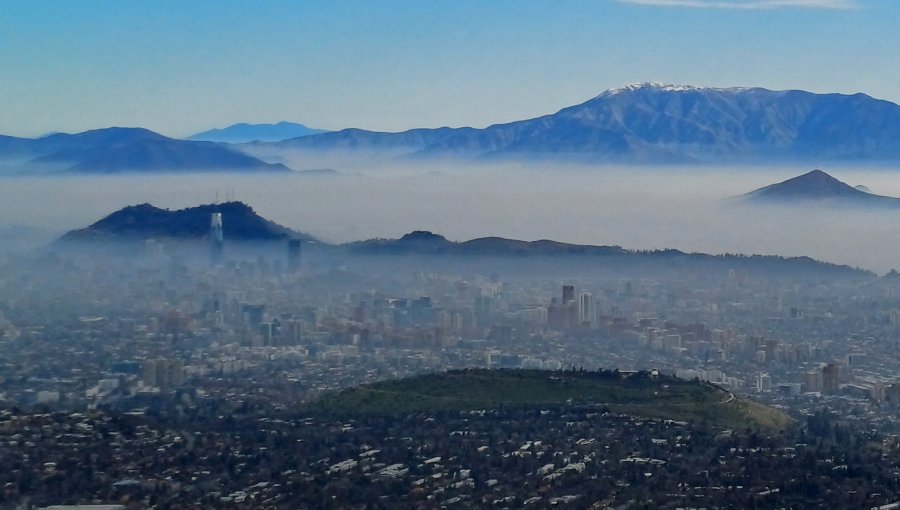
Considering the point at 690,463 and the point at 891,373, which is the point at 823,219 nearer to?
the point at 891,373

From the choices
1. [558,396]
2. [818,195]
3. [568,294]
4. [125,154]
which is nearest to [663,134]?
[818,195]

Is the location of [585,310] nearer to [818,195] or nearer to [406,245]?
[406,245]

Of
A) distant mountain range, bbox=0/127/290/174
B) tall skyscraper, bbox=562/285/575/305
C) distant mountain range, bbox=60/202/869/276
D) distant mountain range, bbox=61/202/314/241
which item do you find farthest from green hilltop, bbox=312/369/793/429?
distant mountain range, bbox=0/127/290/174

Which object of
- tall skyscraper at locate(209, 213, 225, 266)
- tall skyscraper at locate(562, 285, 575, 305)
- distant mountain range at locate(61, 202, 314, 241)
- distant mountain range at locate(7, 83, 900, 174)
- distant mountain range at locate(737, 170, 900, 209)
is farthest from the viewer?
distant mountain range at locate(7, 83, 900, 174)

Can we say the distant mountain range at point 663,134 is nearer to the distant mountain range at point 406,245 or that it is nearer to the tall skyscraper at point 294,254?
the distant mountain range at point 406,245

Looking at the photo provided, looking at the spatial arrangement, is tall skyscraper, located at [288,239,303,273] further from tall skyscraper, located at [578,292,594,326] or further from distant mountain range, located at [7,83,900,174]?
distant mountain range, located at [7,83,900,174]

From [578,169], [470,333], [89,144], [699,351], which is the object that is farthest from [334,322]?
[578,169]

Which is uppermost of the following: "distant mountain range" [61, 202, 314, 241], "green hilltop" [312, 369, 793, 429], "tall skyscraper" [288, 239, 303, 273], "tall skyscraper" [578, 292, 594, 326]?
"distant mountain range" [61, 202, 314, 241]
